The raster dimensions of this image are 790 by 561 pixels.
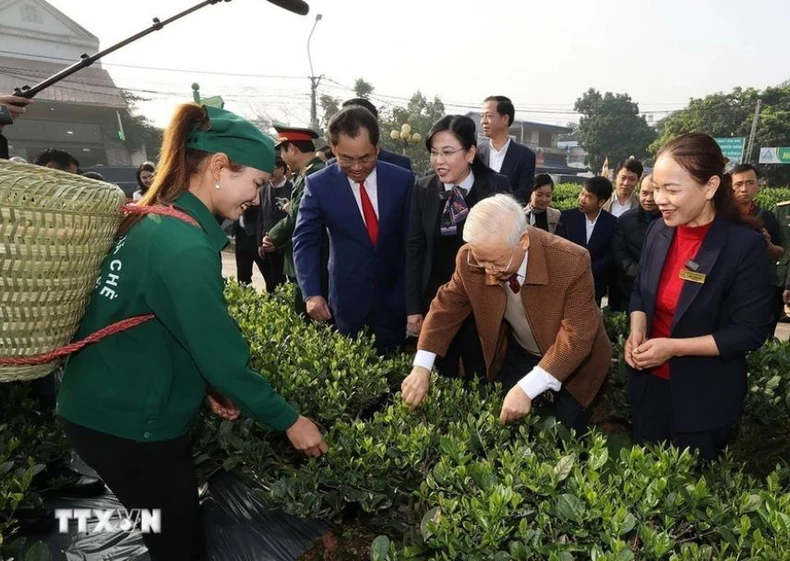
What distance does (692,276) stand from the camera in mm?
2027

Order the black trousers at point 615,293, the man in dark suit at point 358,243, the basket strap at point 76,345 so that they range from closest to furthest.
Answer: the basket strap at point 76,345 → the man in dark suit at point 358,243 → the black trousers at point 615,293

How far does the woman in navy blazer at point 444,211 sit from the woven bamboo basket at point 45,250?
1.90 metres

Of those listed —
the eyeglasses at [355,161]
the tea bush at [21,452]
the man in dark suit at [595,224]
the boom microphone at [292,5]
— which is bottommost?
the tea bush at [21,452]

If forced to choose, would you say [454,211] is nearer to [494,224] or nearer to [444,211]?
[444,211]

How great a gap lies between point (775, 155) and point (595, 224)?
37.4 m

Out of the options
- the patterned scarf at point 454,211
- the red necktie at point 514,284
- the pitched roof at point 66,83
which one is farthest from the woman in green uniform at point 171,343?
the pitched roof at point 66,83

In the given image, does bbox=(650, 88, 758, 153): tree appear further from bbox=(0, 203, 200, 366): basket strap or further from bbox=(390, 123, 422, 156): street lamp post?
bbox=(0, 203, 200, 366): basket strap

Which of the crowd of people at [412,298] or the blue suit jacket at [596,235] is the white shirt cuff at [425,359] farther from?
the blue suit jacket at [596,235]

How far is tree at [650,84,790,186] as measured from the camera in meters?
36.4

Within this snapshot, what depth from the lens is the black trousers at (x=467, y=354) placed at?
3.09 metres

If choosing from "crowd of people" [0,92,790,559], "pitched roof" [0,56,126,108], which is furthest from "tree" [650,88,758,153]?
"crowd of people" [0,92,790,559]

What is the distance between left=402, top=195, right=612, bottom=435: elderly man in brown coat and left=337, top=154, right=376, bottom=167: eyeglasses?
35.6 inches

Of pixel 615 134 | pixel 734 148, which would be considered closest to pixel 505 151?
pixel 734 148

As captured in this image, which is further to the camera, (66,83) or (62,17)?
(62,17)
